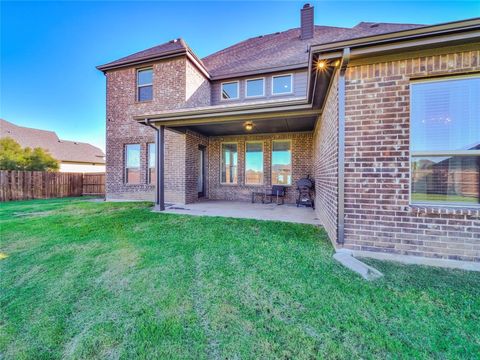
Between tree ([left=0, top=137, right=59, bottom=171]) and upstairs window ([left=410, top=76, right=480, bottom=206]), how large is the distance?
59.1 ft

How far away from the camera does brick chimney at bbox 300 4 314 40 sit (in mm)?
9859

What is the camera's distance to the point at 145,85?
8.71m

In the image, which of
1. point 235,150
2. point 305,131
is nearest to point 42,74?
point 235,150

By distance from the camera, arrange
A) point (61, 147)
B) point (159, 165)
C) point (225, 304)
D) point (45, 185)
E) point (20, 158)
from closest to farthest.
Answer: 1. point (225, 304)
2. point (159, 165)
3. point (45, 185)
4. point (20, 158)
5. point (61, 147)

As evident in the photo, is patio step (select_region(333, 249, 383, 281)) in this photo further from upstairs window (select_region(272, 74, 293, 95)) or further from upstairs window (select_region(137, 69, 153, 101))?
upstairs window (select_region(137, 69, 153, 101))

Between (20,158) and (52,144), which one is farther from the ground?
(52,144)

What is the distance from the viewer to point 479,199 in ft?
8.91

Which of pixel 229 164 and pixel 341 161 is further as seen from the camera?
pixel 229 164

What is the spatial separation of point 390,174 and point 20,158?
1797cm

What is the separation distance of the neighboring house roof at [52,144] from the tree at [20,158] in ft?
17.2

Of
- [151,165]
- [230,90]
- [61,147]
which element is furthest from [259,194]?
[61,147]

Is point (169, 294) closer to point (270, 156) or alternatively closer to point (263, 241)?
point (263, 241)

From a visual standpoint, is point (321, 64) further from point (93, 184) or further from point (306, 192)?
point (93, 184)

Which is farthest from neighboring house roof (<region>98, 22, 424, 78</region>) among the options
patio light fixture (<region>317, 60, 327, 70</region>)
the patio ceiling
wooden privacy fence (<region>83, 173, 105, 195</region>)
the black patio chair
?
wooden privacy fence (<region>83, 173, 105, 195</region>)
